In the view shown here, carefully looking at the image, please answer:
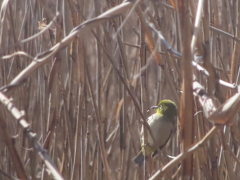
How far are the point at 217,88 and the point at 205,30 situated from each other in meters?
0.17

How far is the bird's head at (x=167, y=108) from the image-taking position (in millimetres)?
1874

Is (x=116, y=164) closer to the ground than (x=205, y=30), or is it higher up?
closer to the ground

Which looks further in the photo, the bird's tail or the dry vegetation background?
the bird's tail

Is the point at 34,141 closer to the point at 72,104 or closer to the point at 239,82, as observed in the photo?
the point at 239,82

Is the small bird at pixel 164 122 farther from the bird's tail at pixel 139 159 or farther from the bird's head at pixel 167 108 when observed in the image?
the bird's tail at pixel 139 159

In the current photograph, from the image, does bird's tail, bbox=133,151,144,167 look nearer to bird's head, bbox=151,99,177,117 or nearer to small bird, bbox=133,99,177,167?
small bird, bbox=133,99,177,167

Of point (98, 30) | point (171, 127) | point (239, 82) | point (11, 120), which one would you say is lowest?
point (171, 127)

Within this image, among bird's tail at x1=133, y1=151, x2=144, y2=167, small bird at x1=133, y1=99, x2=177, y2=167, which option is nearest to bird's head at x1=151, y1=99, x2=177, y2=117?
A: small bird at x1=133, y1=99, x2=177, y2=167

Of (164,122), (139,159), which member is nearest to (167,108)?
(164,122)

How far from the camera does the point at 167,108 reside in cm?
192

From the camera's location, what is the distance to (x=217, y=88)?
31.6 inches

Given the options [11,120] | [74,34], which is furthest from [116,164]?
[74,34]

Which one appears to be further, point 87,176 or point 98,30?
point 98,30

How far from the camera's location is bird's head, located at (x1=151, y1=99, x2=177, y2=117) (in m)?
1.87
